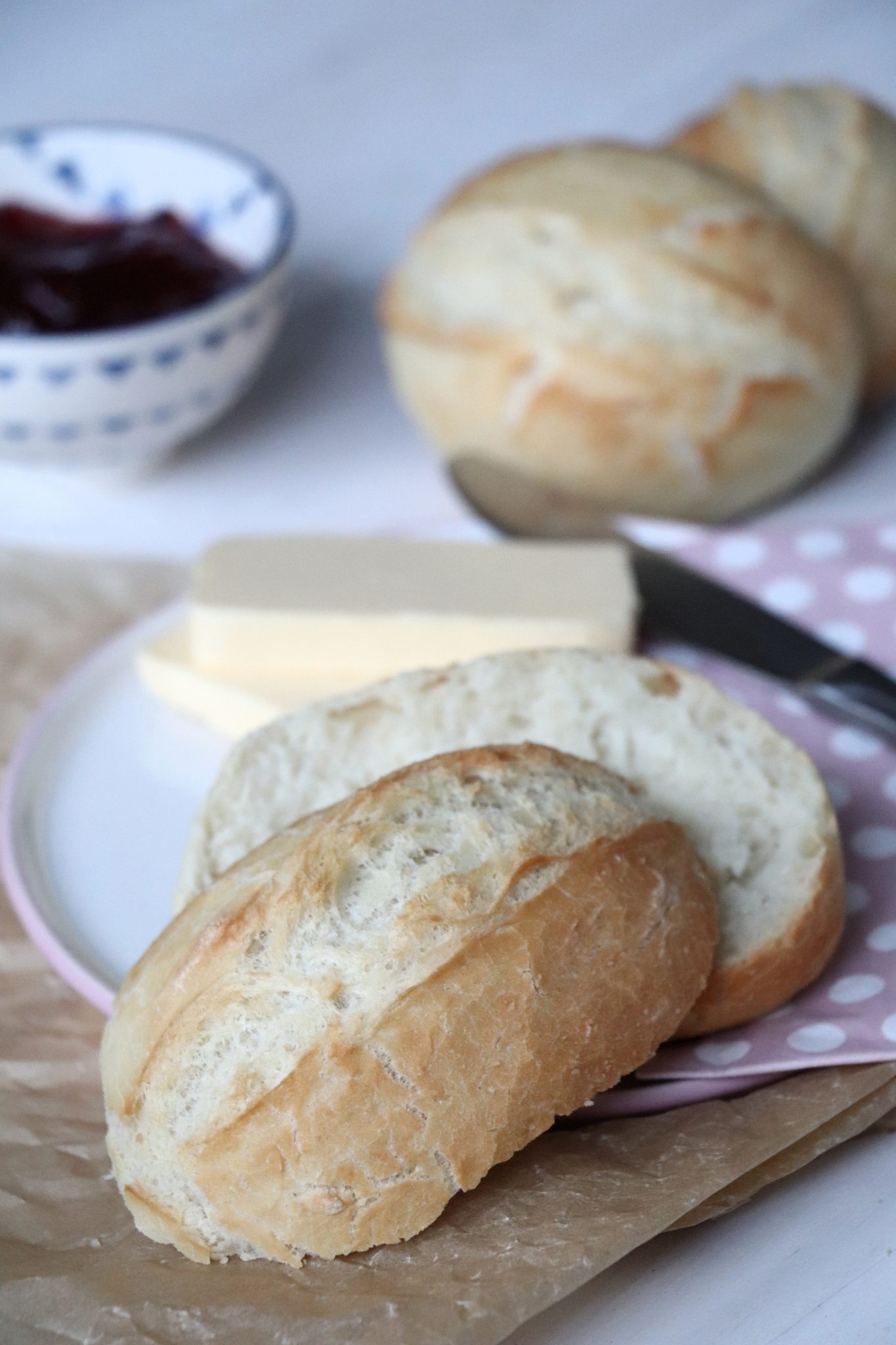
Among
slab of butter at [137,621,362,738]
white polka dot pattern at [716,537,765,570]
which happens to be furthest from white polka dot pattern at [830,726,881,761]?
slab of butter at [137,621,362,738]

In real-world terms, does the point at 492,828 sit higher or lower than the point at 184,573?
higher

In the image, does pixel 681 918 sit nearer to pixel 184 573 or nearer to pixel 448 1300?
pixel 448 1300

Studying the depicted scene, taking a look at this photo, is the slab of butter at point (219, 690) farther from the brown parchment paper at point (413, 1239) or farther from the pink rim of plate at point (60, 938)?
the brown parchment paper at point (413, 1239)

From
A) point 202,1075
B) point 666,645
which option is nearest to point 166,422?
point 666,645

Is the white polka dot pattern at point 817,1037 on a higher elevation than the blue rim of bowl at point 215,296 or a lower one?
lower

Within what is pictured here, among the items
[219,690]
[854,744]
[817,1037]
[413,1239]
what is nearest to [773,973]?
[817,1037]

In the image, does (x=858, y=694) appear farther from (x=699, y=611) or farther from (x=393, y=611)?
(x=393, y=611)

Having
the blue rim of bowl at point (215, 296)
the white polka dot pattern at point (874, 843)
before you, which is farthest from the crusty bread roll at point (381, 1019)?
the blue rim of bowl at point (215, 296)

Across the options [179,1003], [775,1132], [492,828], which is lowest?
[775,1132]
